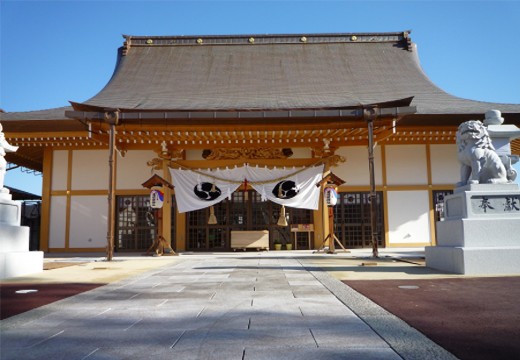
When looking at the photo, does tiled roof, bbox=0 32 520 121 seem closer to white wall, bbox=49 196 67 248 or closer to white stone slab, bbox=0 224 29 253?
white wall, bbox=49 196 67 248

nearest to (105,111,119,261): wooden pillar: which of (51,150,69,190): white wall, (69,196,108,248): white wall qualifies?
(69,196,108,248): white wall

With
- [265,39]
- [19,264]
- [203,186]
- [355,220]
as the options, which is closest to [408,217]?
[355,220]

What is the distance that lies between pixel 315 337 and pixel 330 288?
2.05 meters

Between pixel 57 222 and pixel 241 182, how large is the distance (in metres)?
6.16

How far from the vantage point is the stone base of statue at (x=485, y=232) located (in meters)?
5.63

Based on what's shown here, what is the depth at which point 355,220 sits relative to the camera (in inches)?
517

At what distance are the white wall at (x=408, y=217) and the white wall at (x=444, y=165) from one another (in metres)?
0.69

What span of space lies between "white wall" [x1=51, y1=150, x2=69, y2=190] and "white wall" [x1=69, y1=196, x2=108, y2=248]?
2.02ft

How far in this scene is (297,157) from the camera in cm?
1331

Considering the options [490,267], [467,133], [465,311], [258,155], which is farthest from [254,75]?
[465,311]

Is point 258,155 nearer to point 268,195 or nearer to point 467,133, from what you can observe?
point 268,195

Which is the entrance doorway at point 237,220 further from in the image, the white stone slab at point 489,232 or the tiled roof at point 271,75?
the white stone slab at point 489,232

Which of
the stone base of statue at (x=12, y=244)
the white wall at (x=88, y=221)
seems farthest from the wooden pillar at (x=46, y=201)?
the stone base of statue at (x=12, y=244)

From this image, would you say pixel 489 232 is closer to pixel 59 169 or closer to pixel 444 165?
pixel 444 165
